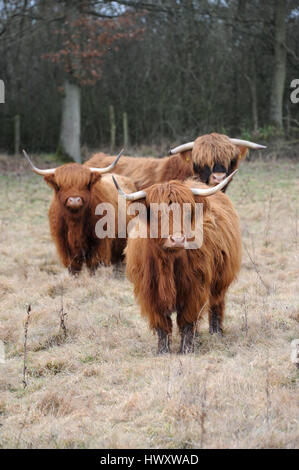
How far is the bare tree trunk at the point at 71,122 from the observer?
46.6 feet

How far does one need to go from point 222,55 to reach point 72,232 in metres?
11.0

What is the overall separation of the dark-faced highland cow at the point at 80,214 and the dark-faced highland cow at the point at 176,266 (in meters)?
1.72

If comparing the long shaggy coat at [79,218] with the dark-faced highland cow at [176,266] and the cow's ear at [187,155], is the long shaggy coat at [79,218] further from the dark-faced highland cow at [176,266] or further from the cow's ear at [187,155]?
the dark-faced highland cow at [176,266]

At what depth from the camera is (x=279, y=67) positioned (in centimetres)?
1455

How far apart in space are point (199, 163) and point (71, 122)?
9.15m

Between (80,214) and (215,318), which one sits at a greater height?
(80,214)

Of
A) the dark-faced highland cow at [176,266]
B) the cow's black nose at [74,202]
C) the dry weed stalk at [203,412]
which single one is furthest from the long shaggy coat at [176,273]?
the cow's black nose at [74,202]

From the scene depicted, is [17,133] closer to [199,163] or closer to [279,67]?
[279,67]

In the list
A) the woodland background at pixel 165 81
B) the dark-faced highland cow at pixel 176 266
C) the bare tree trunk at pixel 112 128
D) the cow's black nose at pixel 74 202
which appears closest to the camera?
the dark-faced highland cow at pixel 176 266

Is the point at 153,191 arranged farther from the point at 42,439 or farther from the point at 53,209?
the point at 53,209

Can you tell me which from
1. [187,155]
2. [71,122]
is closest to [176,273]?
[187,155]

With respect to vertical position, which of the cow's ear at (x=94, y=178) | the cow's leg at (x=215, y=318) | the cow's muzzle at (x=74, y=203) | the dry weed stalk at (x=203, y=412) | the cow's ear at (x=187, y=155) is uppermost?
the cow's ear at (x=187, y=155)

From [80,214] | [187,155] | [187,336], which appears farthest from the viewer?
[187,155]

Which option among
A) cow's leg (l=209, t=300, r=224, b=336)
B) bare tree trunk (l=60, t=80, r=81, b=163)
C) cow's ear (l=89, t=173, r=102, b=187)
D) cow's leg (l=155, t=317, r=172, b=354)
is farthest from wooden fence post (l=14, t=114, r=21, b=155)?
cow's leg (l=155, t=317, r=172, b=354)
